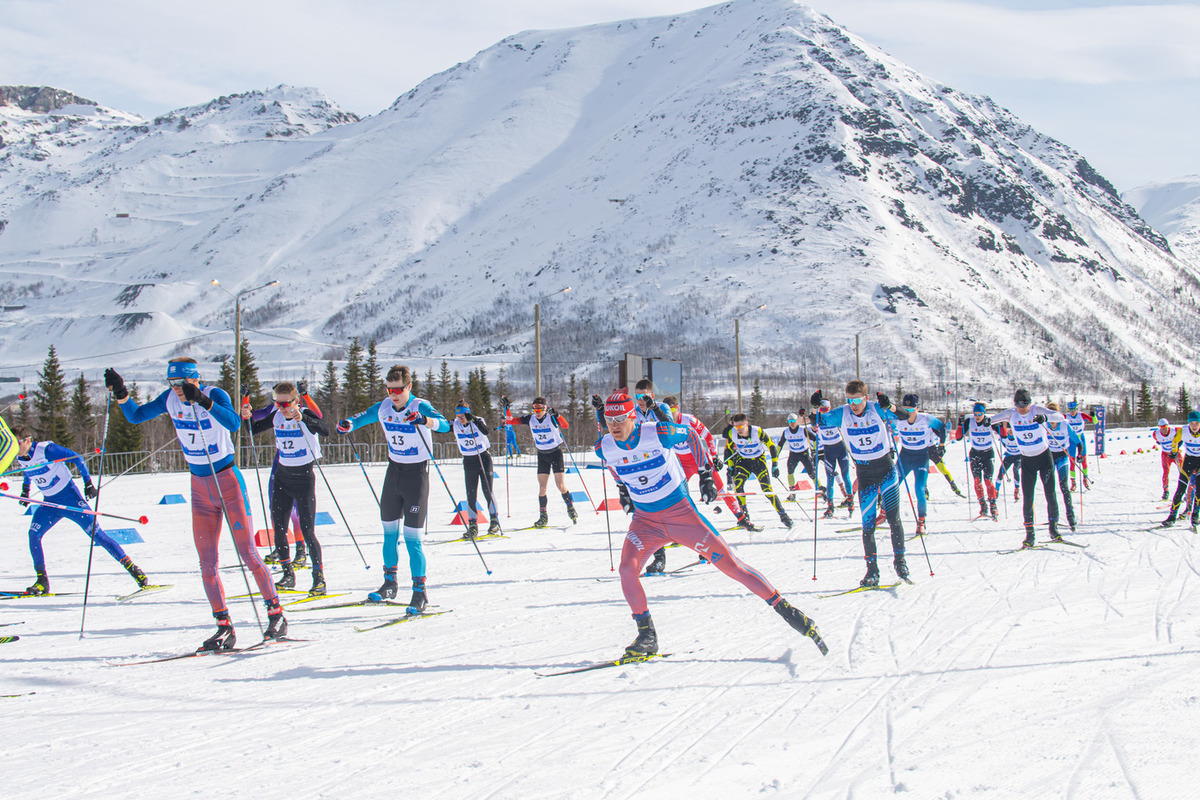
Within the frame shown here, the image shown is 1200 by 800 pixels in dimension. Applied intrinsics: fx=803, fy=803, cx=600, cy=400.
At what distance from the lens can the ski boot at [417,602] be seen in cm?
714

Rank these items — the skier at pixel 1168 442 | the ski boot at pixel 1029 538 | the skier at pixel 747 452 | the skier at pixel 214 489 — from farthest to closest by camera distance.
Answer: the skier at pixel 747 452 < the skier at pixel 1168 442 < the ski boot at pixel 1029 538 < the skier at pixel 214 489

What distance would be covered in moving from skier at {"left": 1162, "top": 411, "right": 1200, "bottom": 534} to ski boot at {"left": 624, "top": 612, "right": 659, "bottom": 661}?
10.1 m

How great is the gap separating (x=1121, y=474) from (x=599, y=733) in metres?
25.6

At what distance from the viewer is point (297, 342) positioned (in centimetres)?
16900

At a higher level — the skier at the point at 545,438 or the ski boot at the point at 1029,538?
the skier at the point at 545,438

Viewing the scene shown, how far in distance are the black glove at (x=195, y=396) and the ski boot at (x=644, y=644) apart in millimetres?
3544

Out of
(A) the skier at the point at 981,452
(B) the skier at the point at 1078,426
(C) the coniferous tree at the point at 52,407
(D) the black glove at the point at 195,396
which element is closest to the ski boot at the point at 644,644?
(D) the black glove at the point at 195,396

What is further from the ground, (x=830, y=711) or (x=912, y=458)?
(x=912, y=458)

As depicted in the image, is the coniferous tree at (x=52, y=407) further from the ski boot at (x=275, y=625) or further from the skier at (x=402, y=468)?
the ski boot at (x=275, y=625)

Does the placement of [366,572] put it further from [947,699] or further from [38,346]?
[38,346]

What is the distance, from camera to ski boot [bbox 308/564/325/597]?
8.20 metres

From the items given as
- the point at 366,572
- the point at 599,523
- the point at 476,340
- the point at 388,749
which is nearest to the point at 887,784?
the point at 388,749

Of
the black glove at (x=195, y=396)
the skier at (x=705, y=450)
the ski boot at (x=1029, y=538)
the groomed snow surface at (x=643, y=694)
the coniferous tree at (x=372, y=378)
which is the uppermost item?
the coniferous tree at (x=372, y=378)

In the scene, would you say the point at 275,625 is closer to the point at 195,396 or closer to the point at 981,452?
the point at 195,396
